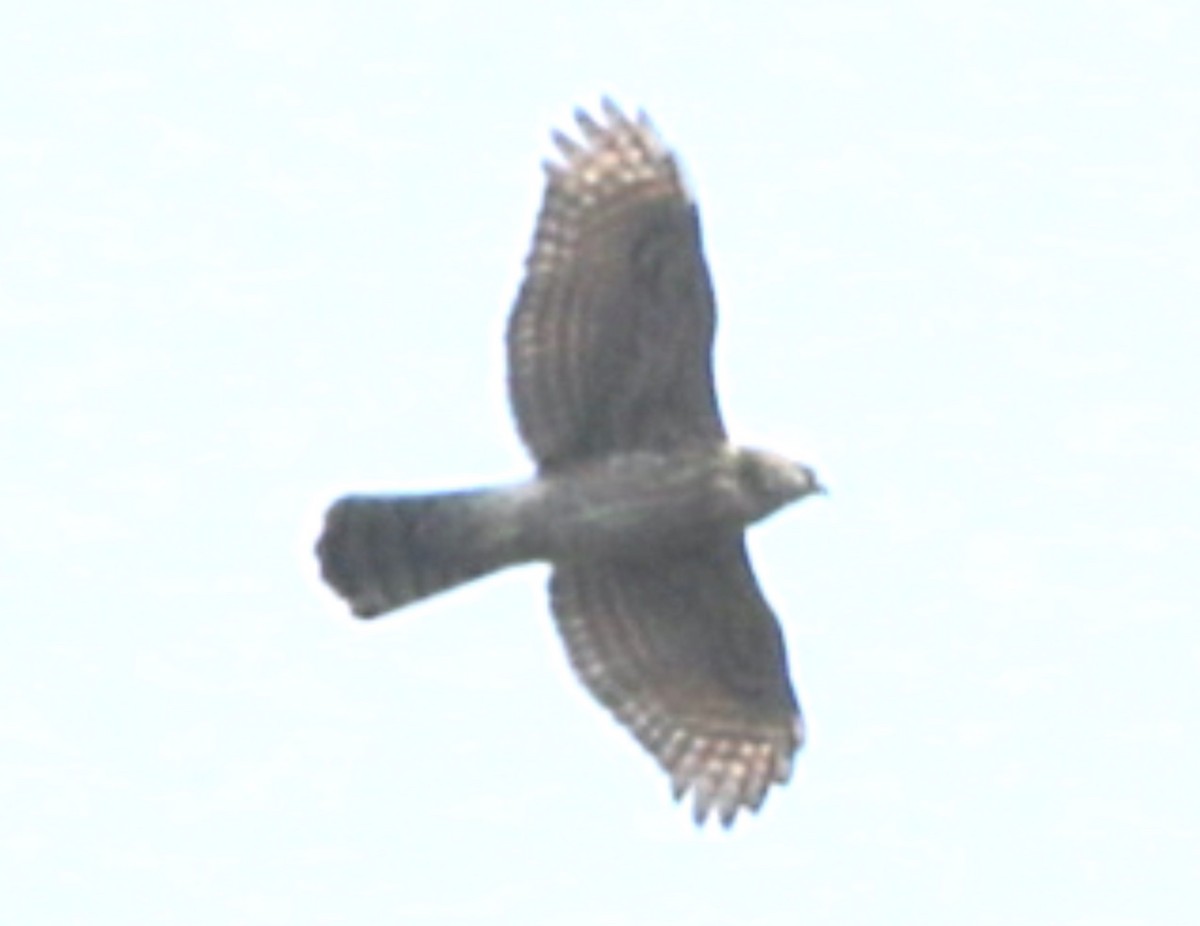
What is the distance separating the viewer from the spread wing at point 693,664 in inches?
1302

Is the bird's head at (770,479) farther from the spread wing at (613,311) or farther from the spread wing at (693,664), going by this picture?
the spread wing at (693,664)

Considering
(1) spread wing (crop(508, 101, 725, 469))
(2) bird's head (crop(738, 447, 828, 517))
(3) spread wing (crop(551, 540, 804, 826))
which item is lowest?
(3) spread wing (crop(551, 540, 804, 826))

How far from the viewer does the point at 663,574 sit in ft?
109

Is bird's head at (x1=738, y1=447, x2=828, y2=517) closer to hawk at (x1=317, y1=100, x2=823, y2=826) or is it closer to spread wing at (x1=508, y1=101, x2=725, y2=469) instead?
hawk at (x1=317, y1=100, x2=823, y2=826)

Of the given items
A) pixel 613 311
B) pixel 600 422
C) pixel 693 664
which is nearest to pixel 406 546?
pixel 600 422

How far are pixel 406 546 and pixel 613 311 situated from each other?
4.33 ft

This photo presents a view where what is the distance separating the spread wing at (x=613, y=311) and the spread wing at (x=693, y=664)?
2.20ft

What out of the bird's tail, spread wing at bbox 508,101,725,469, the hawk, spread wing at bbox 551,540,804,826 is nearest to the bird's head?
the hawk

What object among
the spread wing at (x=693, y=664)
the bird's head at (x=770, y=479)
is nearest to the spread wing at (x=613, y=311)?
the bird's head at (x=770, y=479)

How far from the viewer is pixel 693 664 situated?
3328 centimetres

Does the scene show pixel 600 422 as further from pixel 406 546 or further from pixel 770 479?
pixel 406 546

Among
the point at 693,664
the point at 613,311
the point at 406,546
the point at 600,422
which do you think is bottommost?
the point at 693,664

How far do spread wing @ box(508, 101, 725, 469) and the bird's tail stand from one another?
39 cm

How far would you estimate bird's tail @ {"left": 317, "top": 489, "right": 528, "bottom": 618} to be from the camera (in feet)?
107
